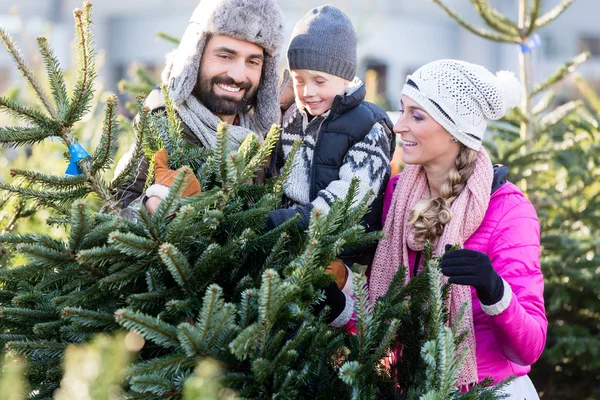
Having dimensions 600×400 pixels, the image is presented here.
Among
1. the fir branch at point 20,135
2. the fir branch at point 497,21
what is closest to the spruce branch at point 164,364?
the fir branch at point 20,135

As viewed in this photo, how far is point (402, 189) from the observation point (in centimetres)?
293

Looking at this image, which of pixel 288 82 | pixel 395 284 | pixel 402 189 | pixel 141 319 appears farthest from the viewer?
pixel 288 82

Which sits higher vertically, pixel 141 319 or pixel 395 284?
pixel 141 319

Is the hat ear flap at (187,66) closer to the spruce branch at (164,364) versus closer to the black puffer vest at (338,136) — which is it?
the black puffer vest at (338,136)

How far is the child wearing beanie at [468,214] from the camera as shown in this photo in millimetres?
2543

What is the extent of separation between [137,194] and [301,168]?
2.20 ft

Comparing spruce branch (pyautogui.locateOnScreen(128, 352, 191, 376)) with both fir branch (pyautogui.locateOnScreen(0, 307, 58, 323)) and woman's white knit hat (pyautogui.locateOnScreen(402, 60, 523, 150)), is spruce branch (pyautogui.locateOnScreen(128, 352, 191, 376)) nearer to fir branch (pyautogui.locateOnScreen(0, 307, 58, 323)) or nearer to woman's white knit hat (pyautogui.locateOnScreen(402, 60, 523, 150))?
fir branch (pyautogui.locateOnScreen(0, 307, 58, 323))

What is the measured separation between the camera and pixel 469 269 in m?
2.23

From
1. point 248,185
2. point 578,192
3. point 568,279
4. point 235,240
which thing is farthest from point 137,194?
point 578,192

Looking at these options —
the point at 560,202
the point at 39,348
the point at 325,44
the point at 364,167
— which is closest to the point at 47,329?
the point at 39,348

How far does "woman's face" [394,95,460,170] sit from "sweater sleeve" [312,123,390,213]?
0.09m

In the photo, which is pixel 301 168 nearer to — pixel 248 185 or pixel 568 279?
pixel 248 185

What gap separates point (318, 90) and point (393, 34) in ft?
82.9

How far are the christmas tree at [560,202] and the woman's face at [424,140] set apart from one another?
7.30 feet
